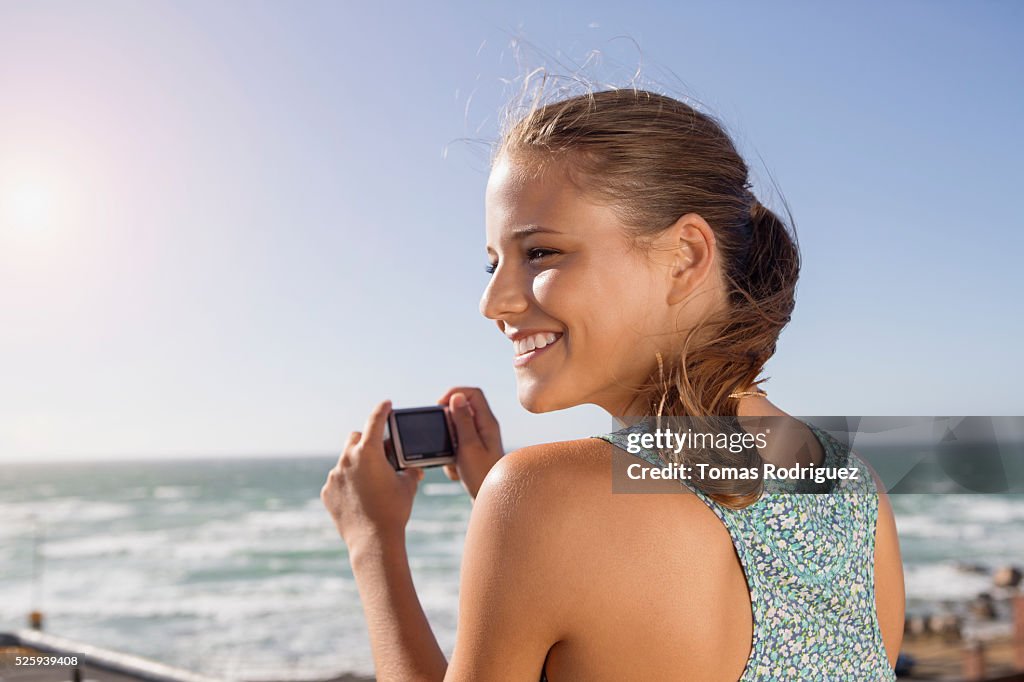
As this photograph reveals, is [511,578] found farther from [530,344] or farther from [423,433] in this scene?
[423,433]

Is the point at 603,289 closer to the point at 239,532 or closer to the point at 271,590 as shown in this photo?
the point at 271,590

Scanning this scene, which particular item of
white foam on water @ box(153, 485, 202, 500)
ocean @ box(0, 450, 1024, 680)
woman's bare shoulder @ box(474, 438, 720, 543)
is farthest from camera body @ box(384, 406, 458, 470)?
white foam on water @ box(153, 485, 202, 500)

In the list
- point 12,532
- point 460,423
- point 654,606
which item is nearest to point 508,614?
point 654,606

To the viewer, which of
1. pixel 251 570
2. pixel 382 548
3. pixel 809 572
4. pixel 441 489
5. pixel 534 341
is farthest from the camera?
pixel 441 489

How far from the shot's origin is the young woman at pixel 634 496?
79cm

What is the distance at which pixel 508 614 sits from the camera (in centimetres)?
80

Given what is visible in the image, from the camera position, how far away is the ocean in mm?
16969

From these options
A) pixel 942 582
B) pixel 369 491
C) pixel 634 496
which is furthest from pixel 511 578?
pixel 942 582

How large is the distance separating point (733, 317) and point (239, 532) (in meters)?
29.5

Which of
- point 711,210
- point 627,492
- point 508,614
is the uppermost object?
point 711,210

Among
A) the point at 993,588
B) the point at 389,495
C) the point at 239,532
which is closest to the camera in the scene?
the point at 389,495

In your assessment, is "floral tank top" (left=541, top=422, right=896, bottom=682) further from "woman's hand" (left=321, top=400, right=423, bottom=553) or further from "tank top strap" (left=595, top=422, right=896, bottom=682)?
"woman's hand" (left=321, top=400, right=423, bottom=553)

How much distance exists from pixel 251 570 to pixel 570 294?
77.9 feet

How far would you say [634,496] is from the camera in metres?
0.80
